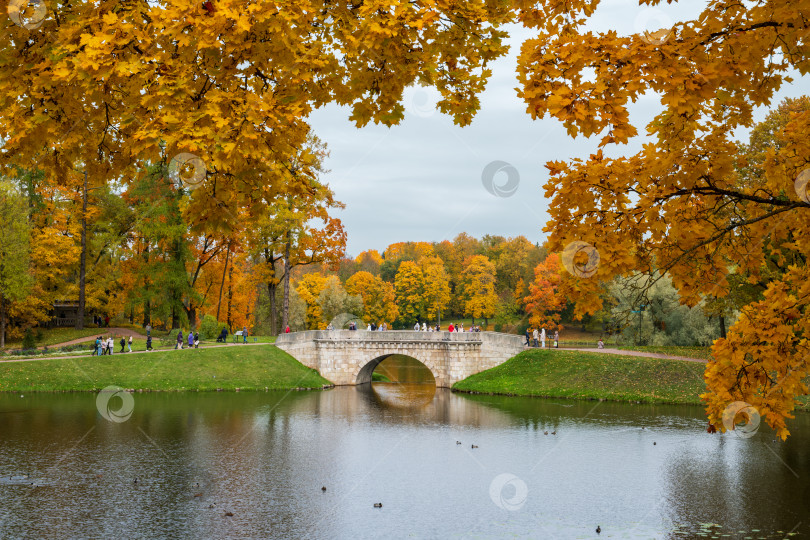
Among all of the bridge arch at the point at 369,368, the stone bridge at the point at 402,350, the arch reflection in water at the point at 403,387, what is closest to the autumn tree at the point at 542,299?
the arch reflection in water at the point at 403,387

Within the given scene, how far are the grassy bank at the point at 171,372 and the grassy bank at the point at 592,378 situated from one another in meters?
11.7

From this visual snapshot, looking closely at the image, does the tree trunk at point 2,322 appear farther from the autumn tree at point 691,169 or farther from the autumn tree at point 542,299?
the autumn tree at point 691,169

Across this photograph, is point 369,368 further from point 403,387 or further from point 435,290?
point 435,290

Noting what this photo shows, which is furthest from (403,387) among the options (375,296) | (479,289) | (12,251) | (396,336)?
(479,289)

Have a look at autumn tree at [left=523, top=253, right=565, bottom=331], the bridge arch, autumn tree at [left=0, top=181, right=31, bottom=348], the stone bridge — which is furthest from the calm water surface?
autumn tree at [left=523, top=253, right=565, bottom=331]

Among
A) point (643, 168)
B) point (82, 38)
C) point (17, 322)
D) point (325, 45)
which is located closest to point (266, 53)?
point (325, 45)

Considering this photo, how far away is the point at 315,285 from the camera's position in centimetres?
6794

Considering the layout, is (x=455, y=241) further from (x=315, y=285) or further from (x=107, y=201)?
(x=107, y=201)

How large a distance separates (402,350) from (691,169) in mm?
38065

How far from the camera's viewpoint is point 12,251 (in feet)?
142

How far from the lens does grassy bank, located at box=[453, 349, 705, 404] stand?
121 feet

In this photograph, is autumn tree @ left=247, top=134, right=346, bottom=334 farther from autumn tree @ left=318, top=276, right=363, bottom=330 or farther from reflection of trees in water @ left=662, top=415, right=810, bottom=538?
reflection of trees in water @ left=662, top=415, right=810, bottom=538

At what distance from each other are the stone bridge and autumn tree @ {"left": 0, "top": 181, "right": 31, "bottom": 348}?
57.5 feet

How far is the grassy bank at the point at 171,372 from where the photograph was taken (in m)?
35.8
